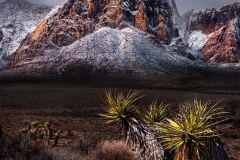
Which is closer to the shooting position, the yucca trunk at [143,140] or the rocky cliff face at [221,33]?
the yucca trunk at [143,140]

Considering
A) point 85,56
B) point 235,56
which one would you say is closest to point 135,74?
point 85,56

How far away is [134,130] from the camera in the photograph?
6523 mm

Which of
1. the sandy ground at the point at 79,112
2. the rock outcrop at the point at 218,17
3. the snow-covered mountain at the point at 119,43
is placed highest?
the rock outcrop at the point at 218,17

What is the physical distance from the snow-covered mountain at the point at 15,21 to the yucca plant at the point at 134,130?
154302 millimetres

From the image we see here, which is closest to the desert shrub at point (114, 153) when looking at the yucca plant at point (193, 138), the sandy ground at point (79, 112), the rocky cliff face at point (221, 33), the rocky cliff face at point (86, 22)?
the sandy ground at point (79, 112)

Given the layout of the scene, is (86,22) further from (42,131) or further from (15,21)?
(42,131)

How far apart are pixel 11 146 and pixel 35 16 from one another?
187 meters

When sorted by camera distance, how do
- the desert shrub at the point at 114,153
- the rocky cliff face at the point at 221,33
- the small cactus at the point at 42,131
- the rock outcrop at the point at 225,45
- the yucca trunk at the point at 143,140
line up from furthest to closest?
the rocky cliff face at the point at 221,33
the rock outcrop at the point at 225,45
the small cactus at the point at 42,131
the desert shrub at the point at 114,153
the yucca trunk at the point at 143,140

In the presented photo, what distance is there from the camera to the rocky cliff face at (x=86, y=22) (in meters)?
133

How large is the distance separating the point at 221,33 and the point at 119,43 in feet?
257

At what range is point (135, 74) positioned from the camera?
95312mm

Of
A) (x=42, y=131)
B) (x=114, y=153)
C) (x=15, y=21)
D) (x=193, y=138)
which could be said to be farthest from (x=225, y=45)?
(x=193, y=138)

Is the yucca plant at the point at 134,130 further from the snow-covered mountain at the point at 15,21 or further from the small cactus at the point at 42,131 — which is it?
the snow-covered mountain at the point at 15,21

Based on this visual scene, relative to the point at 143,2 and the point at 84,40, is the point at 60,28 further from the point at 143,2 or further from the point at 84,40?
the point at 143,2
